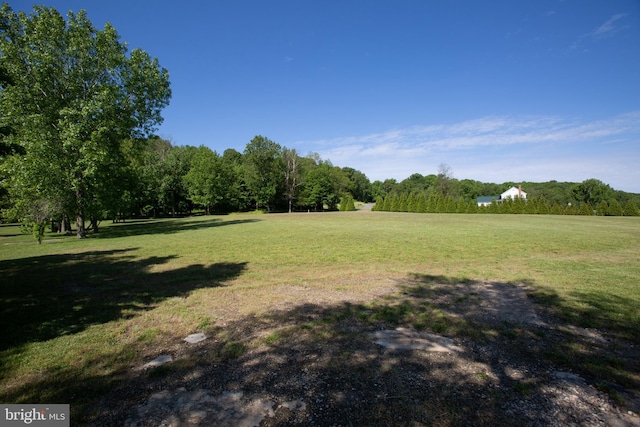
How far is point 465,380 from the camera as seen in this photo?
142 inches

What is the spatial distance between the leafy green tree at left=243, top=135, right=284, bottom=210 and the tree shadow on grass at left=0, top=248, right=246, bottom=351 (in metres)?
50.0

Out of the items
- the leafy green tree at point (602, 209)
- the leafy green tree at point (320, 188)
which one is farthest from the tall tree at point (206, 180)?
the leafy green tree at point (602, 209)

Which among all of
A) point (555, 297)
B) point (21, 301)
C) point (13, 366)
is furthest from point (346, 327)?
point (21, 301)

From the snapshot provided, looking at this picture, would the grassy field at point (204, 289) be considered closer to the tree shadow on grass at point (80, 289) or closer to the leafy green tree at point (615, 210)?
the tree shadow on grass at point (80, 289)

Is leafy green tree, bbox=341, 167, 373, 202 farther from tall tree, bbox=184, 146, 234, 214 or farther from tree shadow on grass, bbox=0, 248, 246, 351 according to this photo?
tree shadow on grass, bbox=0, 248, 246, 351

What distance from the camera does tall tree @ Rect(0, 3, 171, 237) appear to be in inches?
683

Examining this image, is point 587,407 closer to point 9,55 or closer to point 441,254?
point 441,254

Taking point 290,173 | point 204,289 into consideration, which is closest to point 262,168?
point 290,173

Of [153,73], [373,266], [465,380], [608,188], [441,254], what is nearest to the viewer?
[465,380]

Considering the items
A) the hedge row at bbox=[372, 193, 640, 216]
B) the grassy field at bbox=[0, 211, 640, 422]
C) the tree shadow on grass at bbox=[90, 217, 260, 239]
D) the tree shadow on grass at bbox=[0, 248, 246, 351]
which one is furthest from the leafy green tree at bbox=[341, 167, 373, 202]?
the tree shadow on grass at bbox=[0, 248, 246, 351]

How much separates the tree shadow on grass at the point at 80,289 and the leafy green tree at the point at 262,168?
50017mm

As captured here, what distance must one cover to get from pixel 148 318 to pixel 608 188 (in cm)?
11806

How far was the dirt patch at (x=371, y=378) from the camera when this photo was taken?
2980 mm

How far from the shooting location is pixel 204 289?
7.79m
